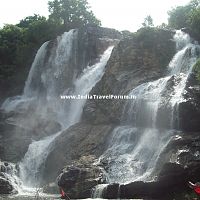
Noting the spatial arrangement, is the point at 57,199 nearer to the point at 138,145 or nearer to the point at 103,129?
the point at 138,145

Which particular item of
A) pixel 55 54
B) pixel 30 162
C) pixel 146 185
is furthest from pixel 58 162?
pixel 55 54

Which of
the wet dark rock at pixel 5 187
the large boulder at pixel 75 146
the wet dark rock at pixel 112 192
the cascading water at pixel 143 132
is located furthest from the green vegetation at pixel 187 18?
the wet dark rock at pixel 5 187

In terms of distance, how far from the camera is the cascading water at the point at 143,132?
24.3 meters

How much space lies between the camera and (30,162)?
103 feet

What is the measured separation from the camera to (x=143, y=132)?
2708 centimetres

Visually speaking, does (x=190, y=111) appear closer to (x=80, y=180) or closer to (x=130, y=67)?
(x=80, y=180)

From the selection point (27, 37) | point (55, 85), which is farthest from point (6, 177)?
point (27, 37)

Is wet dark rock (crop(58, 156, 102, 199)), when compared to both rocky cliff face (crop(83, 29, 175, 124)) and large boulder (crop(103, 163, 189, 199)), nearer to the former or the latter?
large boulder (crop(103, 163, 189, 199))

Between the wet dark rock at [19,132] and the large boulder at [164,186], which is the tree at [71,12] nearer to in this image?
the wet dark rock at [19,132]

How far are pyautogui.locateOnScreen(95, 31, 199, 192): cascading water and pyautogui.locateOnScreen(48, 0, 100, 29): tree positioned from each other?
30.1 m

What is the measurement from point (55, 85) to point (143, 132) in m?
18.0

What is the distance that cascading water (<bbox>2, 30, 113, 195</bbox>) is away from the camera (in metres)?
38.5

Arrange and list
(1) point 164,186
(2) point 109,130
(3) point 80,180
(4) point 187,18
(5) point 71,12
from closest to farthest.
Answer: (1) point 164,186 < (3) point 80,180 < (2) point 109,130 < (4) point 187,18 < (5) point 71,12

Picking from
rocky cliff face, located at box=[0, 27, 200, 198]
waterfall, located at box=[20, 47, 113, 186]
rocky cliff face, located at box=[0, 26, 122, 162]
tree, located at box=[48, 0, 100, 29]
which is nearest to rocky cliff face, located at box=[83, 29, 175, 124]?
rocky cliff face, located at box=[0, 27, 200, 198]
